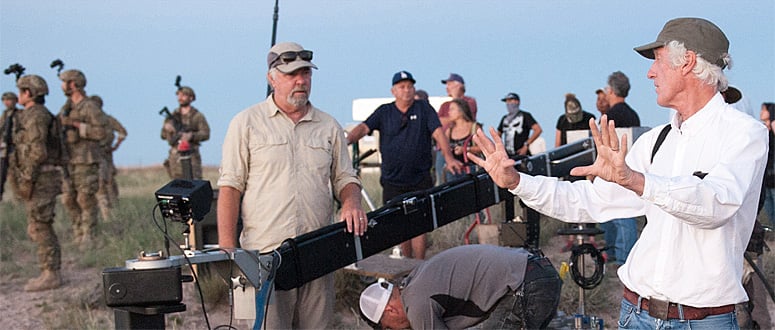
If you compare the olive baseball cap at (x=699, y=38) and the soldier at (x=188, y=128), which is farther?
the soldier at (x=188, y=128)

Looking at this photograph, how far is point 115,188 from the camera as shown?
46.8 feet

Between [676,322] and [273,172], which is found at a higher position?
[273,172]

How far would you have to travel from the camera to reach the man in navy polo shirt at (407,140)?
7.98 meters

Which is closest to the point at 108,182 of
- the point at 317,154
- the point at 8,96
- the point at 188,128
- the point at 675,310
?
the point at 188,128

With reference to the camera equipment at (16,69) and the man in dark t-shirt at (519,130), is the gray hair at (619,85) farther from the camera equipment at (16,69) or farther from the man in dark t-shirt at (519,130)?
the camera equipment at (16,69)

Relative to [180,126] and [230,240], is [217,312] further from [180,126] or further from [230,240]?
[180,126]

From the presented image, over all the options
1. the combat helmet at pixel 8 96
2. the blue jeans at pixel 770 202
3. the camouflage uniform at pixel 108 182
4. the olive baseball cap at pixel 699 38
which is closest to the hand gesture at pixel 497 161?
the olive baseball cap at pixel 699 38

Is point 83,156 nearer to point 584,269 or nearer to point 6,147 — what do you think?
point 6,147

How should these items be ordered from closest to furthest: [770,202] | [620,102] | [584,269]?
[584,269] < [770,202] < [620,102]

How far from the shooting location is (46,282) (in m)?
8.91

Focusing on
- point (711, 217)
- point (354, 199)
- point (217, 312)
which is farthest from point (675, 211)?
point (217, 312)

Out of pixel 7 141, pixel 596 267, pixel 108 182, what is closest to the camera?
pixel 596 267

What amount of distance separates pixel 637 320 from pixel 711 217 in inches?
22.9

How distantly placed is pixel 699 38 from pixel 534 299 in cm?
271
